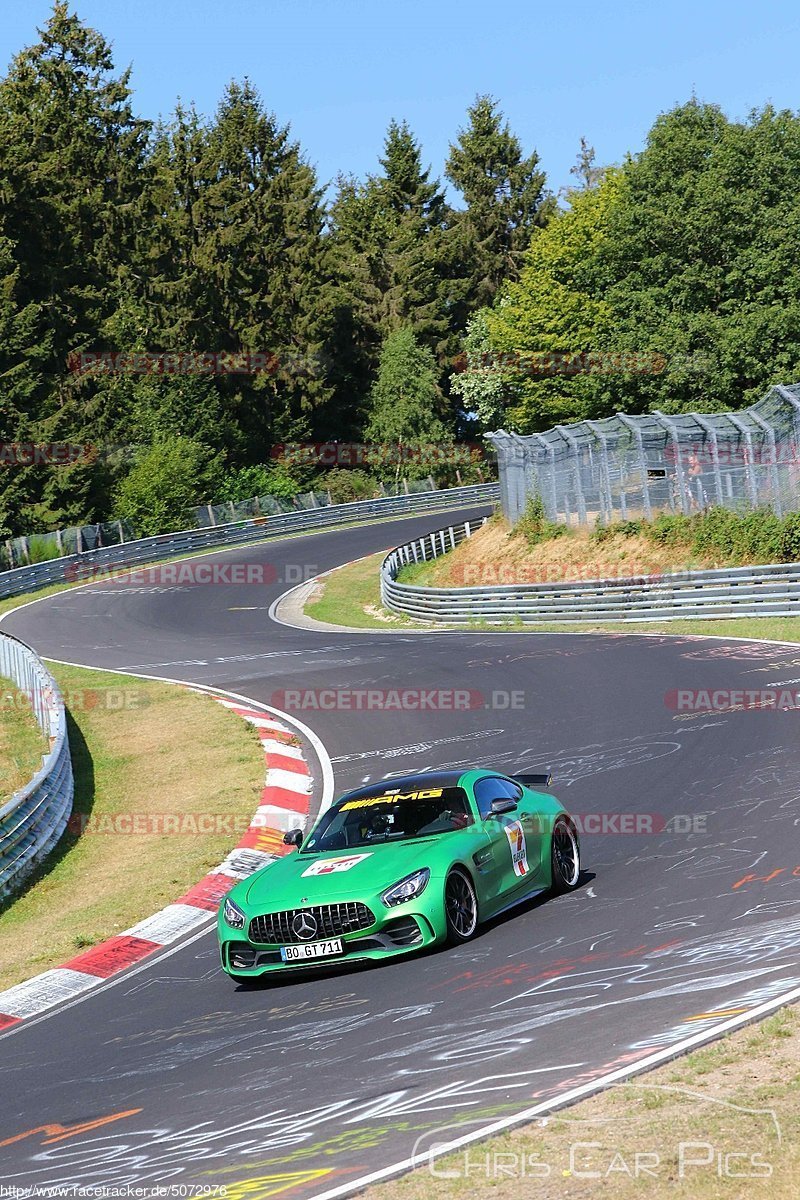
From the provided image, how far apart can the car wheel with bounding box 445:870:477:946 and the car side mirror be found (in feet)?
2.41

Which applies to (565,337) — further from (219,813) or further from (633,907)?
(633,907)

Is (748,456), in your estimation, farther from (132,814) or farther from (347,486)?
(347,486)

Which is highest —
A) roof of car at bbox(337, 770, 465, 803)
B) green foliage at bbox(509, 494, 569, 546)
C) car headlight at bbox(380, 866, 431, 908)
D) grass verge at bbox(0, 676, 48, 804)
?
A: green foliage at bbox(509, 494, 569, 546)

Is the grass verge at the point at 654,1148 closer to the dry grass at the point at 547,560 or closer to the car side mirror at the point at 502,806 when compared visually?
the car side mirror at the point at 502,806

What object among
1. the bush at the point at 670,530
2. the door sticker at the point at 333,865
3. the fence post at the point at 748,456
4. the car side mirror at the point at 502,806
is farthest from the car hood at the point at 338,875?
the bush at the point at 670,530

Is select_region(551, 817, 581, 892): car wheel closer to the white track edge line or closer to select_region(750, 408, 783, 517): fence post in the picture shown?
the white track edge line

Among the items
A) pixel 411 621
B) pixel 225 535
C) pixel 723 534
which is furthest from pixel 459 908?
pixel 225 535

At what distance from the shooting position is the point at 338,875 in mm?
10477

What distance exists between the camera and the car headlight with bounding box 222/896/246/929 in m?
10.4

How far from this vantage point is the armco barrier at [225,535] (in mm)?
54328

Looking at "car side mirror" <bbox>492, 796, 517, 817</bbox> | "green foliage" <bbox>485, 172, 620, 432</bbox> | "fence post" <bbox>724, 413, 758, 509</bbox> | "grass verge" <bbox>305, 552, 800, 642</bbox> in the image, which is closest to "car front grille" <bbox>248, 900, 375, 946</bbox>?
"car side mirror" <bbox>492, 796, 517, 817</bbox>

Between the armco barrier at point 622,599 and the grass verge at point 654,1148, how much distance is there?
2376 cm

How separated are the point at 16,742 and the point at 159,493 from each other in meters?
Result: 43.5

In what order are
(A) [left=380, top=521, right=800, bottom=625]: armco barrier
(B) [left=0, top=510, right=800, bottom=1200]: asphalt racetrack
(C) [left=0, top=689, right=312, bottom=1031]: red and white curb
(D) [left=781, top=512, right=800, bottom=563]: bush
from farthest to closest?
(D) [left=781, top=512, right=800, bottom=563]: bush < (A) [left=380, top=521, right=800, bottom=625]: armco barrier < (C) [left=0, top=689, right=312, bottom=1031]: red and white curb < (B) [left=0, top=510, right=800, bottom=1200]: asphalt racetrack
